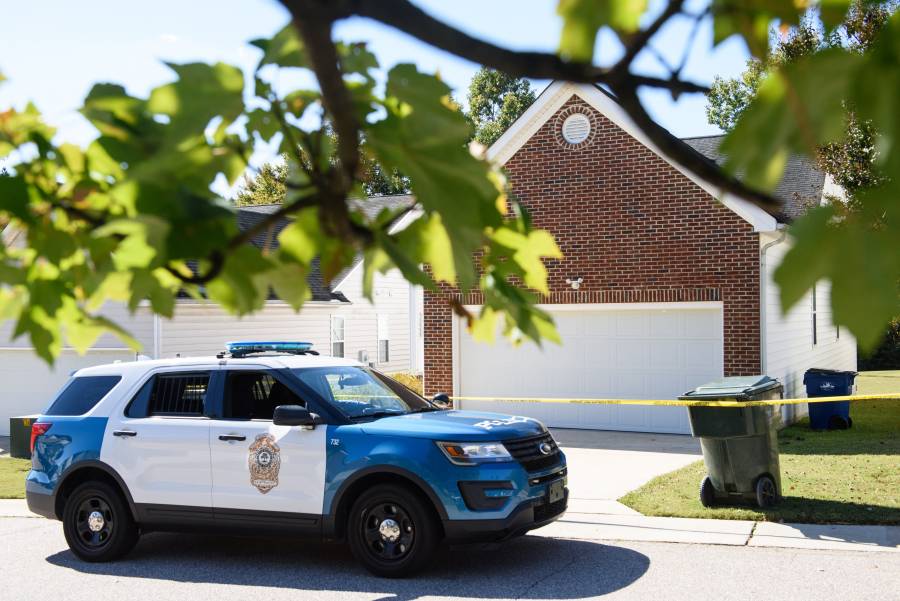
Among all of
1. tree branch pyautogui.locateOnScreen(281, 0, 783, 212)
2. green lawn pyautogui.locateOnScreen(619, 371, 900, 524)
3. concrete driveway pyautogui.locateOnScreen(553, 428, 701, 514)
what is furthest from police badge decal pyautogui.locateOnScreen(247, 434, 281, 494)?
tree branch pyautogui.locateOnScreen(281, 0, 783, 212)

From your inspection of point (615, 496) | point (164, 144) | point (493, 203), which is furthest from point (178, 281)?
point (615, 496)

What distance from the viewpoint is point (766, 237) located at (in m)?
17.2

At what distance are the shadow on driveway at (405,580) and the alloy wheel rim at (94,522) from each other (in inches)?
8.7

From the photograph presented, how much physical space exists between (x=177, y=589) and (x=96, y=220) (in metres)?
7.59

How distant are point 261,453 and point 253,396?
64cm

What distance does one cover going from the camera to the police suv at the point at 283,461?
8758mm

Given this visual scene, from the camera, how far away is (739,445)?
11.1 m

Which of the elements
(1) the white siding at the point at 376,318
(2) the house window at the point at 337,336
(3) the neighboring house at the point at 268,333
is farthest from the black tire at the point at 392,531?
(2) the house window at the point at 337,336

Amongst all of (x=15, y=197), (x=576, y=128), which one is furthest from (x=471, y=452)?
(x=576, y=128)

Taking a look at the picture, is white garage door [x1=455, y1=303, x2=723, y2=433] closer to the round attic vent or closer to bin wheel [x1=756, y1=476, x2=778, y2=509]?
the round attic vent

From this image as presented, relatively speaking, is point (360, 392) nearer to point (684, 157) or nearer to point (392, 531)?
point (392, 531)

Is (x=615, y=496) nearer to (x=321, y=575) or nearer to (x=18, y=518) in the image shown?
(x=321, y=575)

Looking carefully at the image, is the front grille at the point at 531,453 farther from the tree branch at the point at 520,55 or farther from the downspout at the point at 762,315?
the downspout at the point at 762,315

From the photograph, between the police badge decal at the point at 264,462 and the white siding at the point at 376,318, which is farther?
the white siding at the point at 376,318
